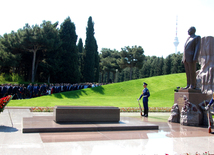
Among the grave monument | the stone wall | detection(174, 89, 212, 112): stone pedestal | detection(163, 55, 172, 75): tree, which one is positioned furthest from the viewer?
detection(163, 55, 172, 75): tree

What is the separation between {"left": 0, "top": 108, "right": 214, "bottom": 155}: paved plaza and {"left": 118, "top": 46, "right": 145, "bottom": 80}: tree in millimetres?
48605

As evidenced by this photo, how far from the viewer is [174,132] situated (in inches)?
321

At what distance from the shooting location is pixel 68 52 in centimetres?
3922

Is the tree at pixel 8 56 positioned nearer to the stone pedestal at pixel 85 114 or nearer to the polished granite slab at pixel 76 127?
the stone pedestal at pixel 85 114

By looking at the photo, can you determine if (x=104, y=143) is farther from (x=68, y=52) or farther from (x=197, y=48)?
(x=68, y=52)

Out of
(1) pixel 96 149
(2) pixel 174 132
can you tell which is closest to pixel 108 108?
(2) pixel 174 132

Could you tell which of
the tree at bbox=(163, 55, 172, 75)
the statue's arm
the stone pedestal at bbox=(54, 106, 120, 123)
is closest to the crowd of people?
the stone pedestal at bbox=(54, 106, 120, 123)

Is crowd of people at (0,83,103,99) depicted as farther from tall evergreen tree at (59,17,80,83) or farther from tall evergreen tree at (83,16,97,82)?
tall evergreen tree at (83,16,97,82)

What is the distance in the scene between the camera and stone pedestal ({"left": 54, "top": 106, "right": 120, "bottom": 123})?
8.59m

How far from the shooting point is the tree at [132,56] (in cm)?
5591

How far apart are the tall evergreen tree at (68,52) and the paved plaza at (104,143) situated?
31326mm

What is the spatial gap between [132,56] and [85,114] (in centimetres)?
4868

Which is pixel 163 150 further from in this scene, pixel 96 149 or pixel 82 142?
pixel 82 142

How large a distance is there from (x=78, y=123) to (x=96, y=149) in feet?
10.0
